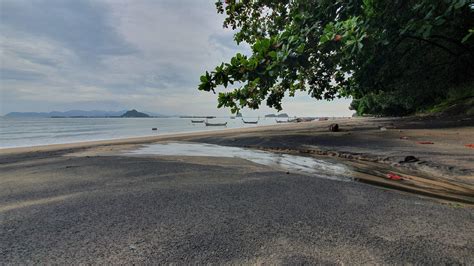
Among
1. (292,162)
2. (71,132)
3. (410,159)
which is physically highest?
(410,159)

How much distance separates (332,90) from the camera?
12.5 meters

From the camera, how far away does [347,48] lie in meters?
5.28

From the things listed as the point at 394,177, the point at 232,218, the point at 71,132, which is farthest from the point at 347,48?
the point at 71,132

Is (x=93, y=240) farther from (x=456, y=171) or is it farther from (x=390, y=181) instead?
(x=456, y=171)

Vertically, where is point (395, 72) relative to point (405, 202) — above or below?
above

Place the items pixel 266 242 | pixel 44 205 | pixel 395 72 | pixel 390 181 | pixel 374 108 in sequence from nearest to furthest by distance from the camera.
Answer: pixel 266 242
pixel 44 205
pixel 390 181
pixel 395 72
pixel 374 108

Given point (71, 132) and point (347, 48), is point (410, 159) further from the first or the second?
point (71, 132)

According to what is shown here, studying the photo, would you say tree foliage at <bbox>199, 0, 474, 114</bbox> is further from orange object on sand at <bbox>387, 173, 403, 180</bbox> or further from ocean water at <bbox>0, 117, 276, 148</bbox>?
ocean water at <bbox>0, 117, 276, 148</bbox>

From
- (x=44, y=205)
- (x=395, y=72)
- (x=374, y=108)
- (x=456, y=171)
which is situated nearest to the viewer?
(x=44, y=205)

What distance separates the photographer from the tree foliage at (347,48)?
507 centimetres

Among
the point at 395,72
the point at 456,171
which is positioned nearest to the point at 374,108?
the point at 395,72

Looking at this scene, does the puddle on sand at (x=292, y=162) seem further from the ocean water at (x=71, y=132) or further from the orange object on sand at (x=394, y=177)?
the ocean water at (x=71, y=132)

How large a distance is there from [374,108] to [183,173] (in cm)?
5449

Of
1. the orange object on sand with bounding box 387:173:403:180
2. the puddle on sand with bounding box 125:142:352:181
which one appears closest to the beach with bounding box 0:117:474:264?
the orange object on sand with bounding box 387:173:403:180
